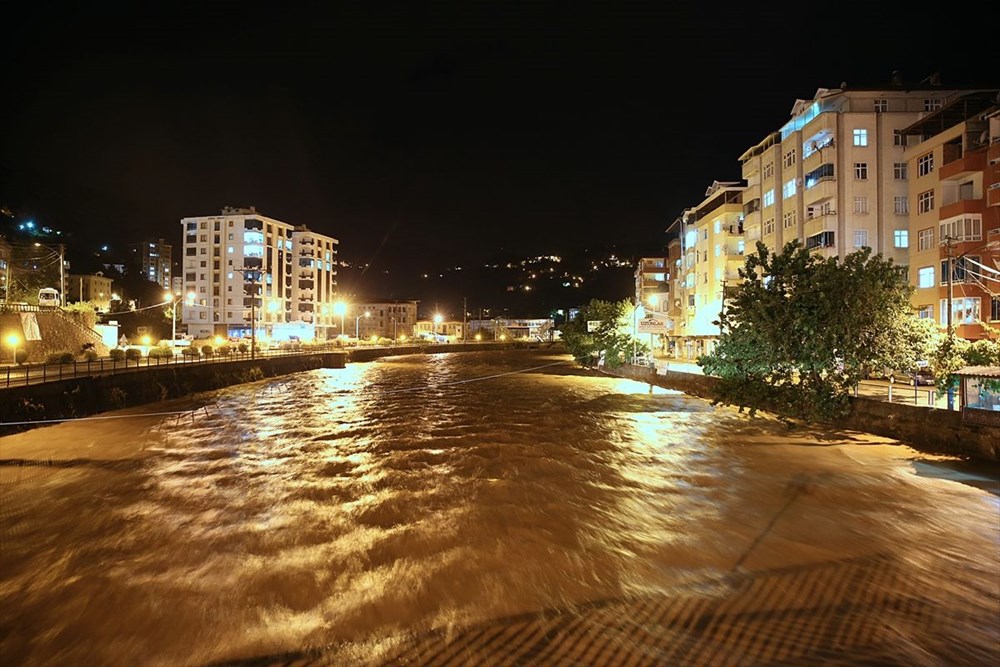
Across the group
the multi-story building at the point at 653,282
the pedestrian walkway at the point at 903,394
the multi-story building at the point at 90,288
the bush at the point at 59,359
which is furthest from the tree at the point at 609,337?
the multi-story building at the point at 90,288

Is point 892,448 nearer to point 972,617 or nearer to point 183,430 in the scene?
point 972,617

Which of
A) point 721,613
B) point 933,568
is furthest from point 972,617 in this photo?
point 721,613

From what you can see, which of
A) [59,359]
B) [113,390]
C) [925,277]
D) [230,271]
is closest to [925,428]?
[925,277]

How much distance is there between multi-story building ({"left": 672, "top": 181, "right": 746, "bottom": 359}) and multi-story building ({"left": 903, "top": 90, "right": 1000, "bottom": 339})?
56.8 feet

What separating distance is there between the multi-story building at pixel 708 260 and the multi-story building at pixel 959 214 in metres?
17.3

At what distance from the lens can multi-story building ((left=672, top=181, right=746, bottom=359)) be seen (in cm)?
5403

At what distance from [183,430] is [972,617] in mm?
22928

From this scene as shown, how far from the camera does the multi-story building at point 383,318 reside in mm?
Answer: 139900

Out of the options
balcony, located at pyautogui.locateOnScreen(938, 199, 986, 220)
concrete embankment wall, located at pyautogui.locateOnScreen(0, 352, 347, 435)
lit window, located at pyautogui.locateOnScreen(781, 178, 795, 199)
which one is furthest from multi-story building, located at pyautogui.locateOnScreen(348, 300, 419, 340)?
balcony, located at pyautogui.locateOnScreen(938, 199, 986, 220)

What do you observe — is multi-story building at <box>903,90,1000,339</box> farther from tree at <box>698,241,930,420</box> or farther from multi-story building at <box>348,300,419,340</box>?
multi-story building at <box>348,300,419,340</box>

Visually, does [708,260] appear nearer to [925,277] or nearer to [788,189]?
[788,189]

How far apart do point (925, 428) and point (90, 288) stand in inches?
4654

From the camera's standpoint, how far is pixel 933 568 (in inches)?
329

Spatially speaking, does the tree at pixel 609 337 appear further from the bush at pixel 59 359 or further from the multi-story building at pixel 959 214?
the bush at pixel 59 359
